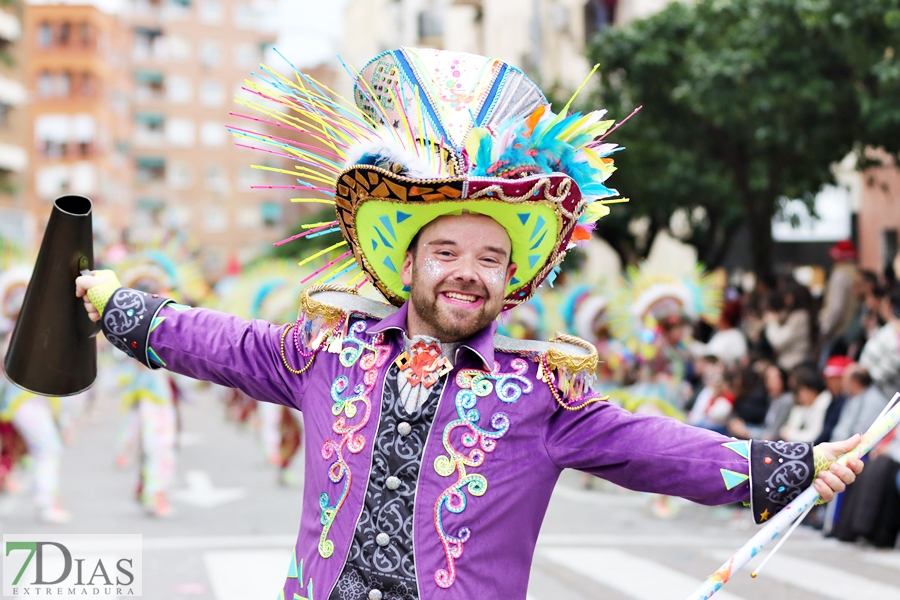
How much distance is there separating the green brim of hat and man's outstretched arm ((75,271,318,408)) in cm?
36

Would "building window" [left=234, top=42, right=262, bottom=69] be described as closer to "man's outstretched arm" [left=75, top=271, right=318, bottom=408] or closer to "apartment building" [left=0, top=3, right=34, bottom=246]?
"apartment building" [left=0, top=3, right=34, bottom=246]

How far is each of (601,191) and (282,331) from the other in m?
0.99

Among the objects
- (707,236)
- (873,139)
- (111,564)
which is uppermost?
(873,139)

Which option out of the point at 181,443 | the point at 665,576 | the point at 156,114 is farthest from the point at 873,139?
the point at 156,114

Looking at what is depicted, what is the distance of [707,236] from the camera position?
68.2ft

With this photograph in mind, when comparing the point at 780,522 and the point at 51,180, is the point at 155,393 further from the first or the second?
the point at 51,180

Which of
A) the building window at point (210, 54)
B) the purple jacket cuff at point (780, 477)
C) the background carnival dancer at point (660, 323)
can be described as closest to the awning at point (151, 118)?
the building window at point (210, 54)

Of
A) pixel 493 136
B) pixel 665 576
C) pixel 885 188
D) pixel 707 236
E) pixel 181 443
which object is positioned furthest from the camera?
pixel 707 236

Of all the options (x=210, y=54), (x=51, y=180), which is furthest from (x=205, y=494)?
(x=210, y=54)

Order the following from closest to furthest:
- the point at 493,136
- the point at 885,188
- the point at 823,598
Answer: the point at 493,136 → the point at 823,598 → the point at 885,188

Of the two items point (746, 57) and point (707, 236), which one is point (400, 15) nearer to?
point (707, 236)

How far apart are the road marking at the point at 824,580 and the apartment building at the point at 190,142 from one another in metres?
73.5

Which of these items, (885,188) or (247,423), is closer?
(885,188)

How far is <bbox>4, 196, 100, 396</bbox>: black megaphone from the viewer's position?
3.54m
